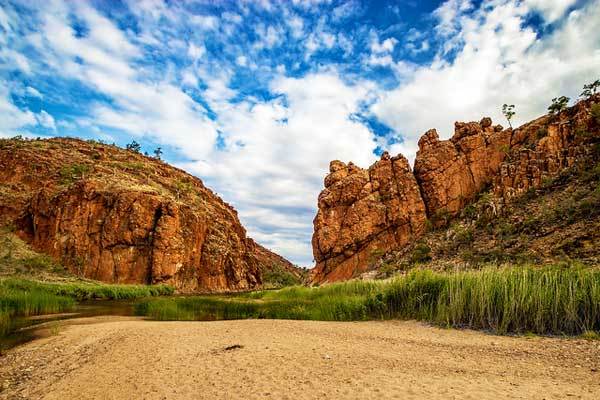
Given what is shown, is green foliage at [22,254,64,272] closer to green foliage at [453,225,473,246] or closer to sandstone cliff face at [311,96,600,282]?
sandstone cliff face at [311,96,600,282]

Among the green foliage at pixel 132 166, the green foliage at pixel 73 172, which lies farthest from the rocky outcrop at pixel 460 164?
the green foliage at pixel 132 166

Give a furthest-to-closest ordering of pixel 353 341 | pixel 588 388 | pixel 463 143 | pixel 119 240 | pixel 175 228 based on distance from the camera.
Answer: pixel 175 228
pixel 119 240
pixel 463 143
pixel 353 341
pixel 588 388

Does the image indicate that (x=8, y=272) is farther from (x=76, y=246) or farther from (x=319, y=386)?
(x=319, y=386)

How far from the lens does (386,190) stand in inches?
2625

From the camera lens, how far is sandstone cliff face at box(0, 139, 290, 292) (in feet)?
212

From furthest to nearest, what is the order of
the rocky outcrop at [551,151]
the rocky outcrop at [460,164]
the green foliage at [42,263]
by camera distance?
the rocky outcrop at [460,164], the green foliage at [42,263], the rocky outcrop at [551,151]

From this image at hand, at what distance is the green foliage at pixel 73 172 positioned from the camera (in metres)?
74.5

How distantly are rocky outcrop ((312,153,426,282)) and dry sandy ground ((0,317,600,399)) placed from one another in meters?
52.2

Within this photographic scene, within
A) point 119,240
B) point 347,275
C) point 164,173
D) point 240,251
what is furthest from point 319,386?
point 164,173

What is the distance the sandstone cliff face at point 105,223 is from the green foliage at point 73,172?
18cm

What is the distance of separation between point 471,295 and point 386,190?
54445 millimetres

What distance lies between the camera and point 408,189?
64500 mm

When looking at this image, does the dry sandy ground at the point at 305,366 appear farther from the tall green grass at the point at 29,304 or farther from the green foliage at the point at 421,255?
the green foliage at the point at 421,255

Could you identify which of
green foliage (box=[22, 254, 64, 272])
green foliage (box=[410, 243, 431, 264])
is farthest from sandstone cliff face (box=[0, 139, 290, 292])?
green foliage (box=[410, 243, 431, 264])
